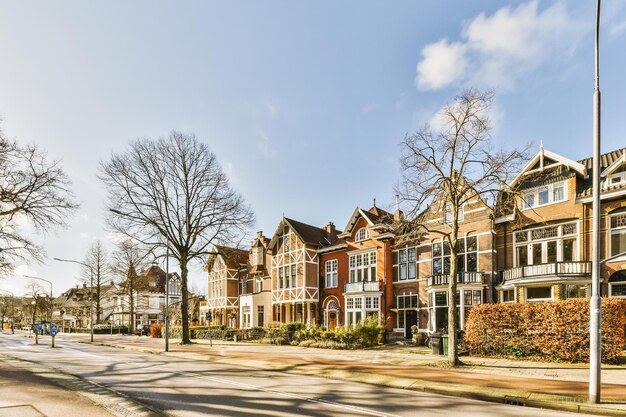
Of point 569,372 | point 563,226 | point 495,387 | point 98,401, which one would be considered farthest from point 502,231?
point 98,401

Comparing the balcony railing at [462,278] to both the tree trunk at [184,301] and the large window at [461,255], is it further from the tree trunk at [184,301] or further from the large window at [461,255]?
the tree trunk at [184,301]

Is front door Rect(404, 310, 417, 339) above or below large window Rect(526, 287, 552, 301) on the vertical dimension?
below

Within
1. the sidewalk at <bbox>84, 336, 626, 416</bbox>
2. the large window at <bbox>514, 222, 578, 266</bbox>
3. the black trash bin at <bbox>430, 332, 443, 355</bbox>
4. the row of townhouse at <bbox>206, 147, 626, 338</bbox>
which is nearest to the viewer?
the sidewalk at <bbox>84, 336, 626, 416</bbox>

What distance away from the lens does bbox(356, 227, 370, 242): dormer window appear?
34.6 meters

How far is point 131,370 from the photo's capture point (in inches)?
677

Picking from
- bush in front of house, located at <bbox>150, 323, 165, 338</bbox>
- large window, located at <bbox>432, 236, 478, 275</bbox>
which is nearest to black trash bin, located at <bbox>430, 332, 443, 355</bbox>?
large window, located at <bbox>432, 236, 478, 275</bbox>

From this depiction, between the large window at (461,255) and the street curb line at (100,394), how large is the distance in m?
22.9

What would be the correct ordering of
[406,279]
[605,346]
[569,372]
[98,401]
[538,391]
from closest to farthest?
[98,401], [538,391], [569,372], [605,346], [406,279]

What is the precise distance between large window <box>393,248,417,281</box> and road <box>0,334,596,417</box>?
1736 cm

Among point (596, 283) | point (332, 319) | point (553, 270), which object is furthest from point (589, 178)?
point (332, 319)

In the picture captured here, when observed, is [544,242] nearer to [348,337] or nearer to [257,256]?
[348,337]

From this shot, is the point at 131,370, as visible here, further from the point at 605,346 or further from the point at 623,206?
the point at 623,206

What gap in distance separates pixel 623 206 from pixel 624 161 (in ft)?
8.16

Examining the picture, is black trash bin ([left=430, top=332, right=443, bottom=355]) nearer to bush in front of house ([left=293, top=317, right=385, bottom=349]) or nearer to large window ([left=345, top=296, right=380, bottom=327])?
bush in front of house ([left=293, top=317, right=385, bottom=349])
